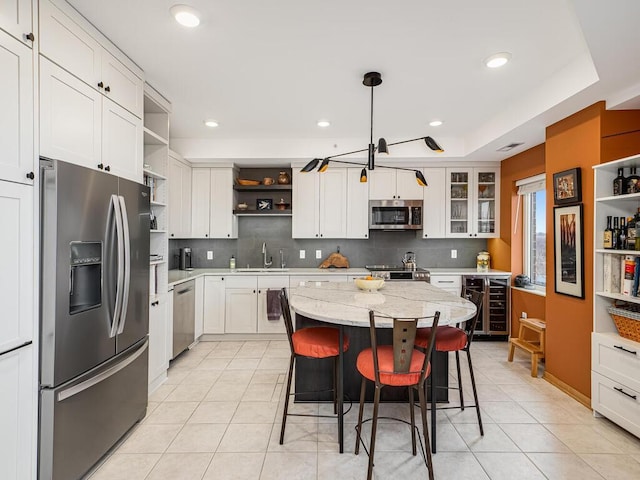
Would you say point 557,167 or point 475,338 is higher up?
point 557,167

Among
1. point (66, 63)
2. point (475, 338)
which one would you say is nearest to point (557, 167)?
point (475, 338)

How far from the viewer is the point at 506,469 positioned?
2008 millimetres

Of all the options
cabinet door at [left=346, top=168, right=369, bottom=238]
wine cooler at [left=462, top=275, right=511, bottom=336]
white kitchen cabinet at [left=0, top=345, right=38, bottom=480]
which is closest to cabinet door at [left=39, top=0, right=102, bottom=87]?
white kitchen cabinet at [left=0, top=345, right=38, bottom=480]

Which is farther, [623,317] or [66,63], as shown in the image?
[623,317]

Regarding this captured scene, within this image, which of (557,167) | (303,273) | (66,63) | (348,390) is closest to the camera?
(66,63)

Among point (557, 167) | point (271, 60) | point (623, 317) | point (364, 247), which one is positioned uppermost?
point (271, 60)

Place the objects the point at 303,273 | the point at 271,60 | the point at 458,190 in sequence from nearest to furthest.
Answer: the point at 271,60, the point at 303,273, the point at 458,190

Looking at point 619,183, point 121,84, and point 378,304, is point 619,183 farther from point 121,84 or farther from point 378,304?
point 121,84

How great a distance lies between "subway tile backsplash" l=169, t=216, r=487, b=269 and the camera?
514 cm

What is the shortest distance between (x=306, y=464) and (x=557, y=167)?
10.3 ft

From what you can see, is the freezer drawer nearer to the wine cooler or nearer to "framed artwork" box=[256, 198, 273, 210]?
"framed artwork" box=[256, 198, 273, 210]

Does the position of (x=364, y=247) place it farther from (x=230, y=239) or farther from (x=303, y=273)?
(x=230, y=239)

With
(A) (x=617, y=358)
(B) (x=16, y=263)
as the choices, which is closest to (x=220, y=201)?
(B) (x=16, y=263)

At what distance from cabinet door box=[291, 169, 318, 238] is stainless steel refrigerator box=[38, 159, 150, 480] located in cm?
257
